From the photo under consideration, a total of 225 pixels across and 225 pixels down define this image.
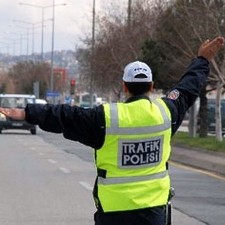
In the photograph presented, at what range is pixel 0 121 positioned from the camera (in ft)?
137

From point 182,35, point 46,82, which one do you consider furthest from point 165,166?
point 46,82

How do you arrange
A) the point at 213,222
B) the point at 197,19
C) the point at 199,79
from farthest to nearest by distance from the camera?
the point at 197,19 → the point at 213,222 → the point at 199,79

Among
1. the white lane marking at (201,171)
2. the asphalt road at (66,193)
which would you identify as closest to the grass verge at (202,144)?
the white lane marking at (201,171)

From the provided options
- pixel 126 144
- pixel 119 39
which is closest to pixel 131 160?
pixel 126 144

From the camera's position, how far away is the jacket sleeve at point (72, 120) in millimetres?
4969

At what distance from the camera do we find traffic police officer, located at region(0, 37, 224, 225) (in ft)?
16.2

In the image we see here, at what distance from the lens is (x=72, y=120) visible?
4.98 meters

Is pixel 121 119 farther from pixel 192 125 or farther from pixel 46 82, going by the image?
pixel 46 82

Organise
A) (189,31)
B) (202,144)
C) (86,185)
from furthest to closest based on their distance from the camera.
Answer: (189,31) < (202,144) < (86,185)

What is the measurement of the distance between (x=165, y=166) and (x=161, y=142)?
0.52 ft

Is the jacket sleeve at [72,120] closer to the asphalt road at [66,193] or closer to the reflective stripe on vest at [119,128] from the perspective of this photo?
the reflective stripe on vest at [119,128]

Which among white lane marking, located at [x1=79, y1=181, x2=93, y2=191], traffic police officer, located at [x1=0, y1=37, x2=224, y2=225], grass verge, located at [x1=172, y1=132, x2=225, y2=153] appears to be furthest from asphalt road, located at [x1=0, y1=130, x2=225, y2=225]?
traffic police officer, located at [x1=0, y1=37, x2=224, y2=225]

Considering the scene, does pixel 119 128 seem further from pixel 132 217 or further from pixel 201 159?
pixel 201 159

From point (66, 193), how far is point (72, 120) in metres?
9.74
